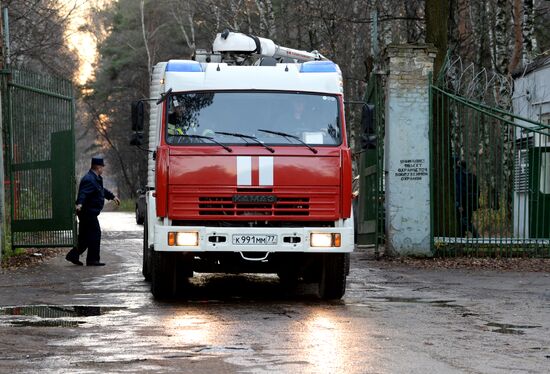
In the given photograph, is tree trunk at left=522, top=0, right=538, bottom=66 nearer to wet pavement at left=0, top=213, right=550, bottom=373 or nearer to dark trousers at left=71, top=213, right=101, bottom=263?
wet pavement at left=0, top=213, right=550, bottom=373

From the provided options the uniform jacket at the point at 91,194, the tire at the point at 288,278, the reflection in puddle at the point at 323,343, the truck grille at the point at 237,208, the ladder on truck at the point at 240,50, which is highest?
the ladder on truck at the point at 240,50

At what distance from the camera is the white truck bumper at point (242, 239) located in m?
12.9

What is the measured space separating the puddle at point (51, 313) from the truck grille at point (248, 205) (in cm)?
133

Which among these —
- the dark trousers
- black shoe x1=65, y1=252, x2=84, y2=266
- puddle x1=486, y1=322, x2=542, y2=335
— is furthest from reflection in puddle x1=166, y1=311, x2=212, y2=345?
black shoe x1=65, y1=252, x2=84, y2=266

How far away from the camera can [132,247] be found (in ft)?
81.1

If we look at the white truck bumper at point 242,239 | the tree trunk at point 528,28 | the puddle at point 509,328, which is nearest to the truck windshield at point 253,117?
the white truck bumper at point 242,239

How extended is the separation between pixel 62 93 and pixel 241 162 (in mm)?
8111

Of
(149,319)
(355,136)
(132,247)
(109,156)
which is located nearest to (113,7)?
(109,156)

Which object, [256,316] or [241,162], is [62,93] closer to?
[241,162]

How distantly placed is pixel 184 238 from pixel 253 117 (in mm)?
1655

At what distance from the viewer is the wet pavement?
880 cm

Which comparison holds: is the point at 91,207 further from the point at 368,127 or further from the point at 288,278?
the point at 368,127

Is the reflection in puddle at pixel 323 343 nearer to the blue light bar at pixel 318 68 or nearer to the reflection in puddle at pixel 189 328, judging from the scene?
the reflection in puddle at pixel 189 328

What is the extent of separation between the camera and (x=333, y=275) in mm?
13617
